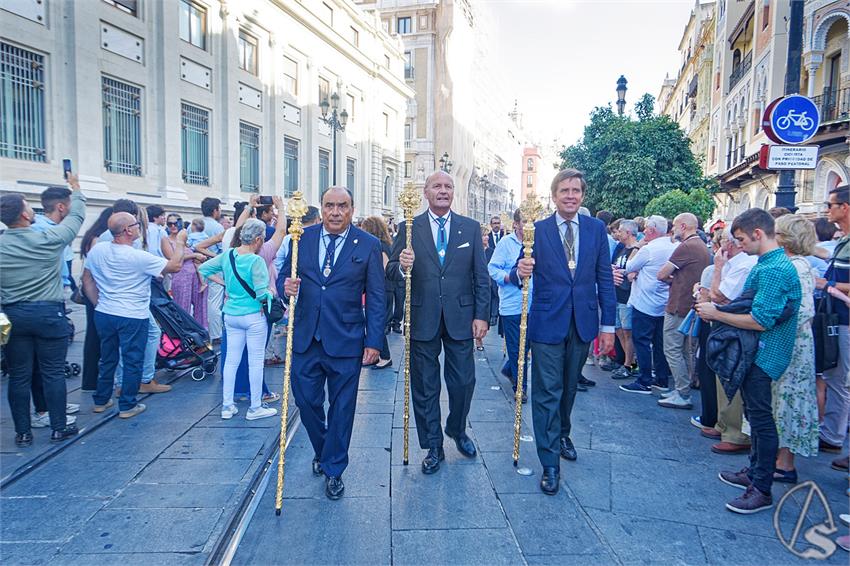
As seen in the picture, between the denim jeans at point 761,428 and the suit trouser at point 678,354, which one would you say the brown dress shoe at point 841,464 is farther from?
the suit trouser at point 678,354

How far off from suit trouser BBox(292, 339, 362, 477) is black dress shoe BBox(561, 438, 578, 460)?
1.92m

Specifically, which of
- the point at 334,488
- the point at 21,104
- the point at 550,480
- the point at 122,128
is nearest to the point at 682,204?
the point at 550,480

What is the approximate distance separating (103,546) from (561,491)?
306 centimetres

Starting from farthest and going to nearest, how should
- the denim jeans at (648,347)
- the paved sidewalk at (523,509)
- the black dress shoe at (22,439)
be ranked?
the denim jeans at (648,347) → the black dress shoe at (22,439) → the paved sidewalk at (523,509)

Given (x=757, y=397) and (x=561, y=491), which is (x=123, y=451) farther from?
(x=757, y=397)

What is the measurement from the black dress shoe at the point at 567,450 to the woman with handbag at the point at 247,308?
296cm

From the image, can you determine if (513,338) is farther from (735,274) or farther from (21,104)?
(21,104)

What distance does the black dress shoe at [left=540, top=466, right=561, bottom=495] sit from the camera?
3.95 metres

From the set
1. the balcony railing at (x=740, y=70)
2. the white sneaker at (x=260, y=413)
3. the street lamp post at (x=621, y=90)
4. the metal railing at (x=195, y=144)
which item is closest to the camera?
the white sneaker at (x=260, y=413)

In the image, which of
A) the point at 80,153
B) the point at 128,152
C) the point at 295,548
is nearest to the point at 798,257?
the point at 295,548

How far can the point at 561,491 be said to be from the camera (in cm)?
400

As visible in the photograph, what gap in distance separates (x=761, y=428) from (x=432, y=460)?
239cm

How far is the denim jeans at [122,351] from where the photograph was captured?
5332mm

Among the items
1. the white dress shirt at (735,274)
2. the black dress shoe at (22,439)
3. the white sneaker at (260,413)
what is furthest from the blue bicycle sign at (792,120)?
the black dress shoe at (22,439)
